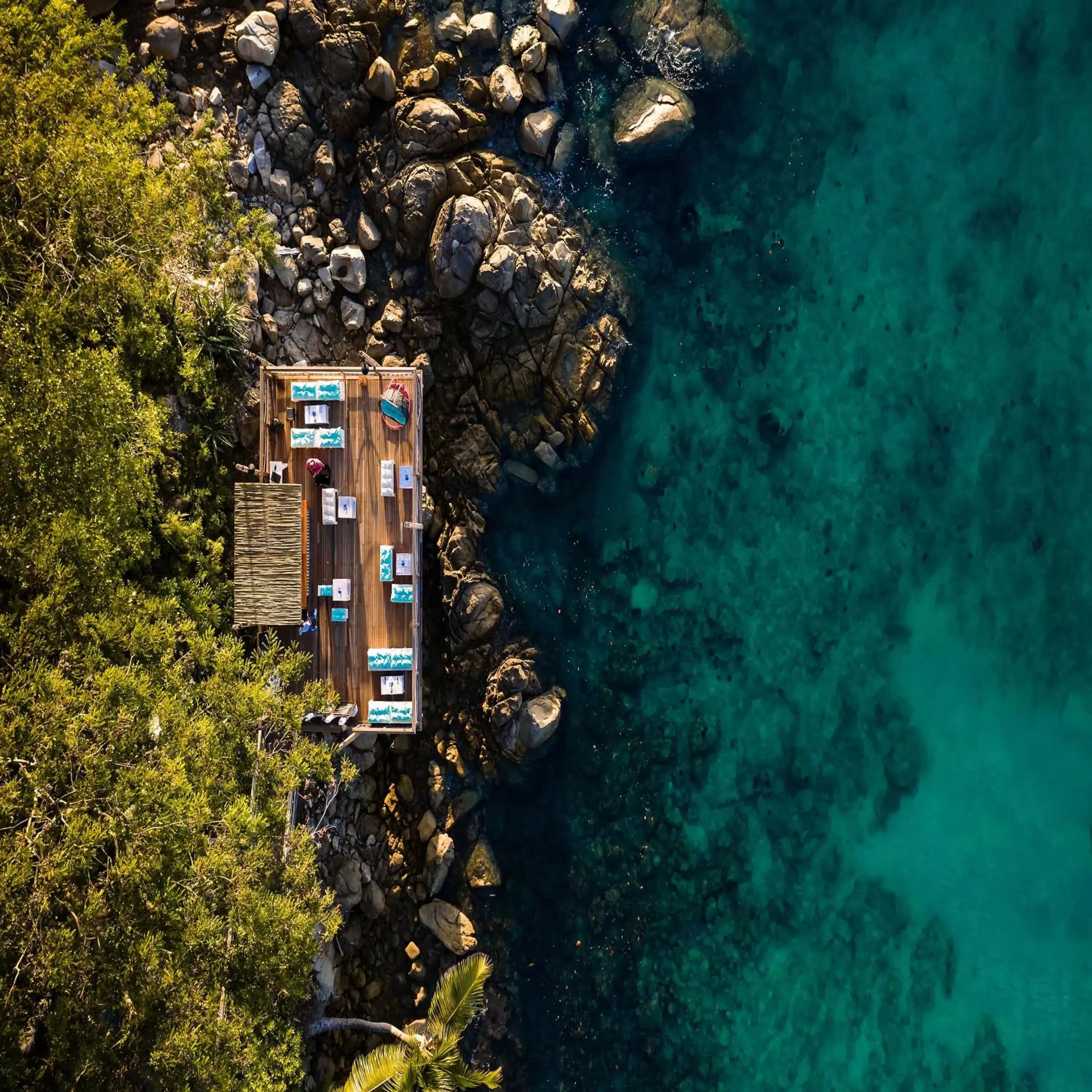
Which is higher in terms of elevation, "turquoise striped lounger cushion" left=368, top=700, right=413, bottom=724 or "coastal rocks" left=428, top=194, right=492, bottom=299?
"coastal rocks" left=428, top=194, right=492, bottom=299

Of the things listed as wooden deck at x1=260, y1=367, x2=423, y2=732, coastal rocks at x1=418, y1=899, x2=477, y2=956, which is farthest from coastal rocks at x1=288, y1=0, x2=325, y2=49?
coastal rocks at x1=418, y1=899, x2=477, y2=956

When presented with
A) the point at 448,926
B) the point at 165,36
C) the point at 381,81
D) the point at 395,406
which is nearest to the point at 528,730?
the point at 448,926

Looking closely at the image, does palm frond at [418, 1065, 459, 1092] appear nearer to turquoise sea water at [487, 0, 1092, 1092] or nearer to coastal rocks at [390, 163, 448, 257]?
turquoise sea water at [487, 0, 1092, 1092]

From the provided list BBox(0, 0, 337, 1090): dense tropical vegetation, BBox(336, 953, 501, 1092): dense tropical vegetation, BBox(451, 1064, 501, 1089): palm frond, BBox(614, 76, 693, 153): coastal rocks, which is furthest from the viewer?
BBox(614, 76, 693, 153): coastal rocks

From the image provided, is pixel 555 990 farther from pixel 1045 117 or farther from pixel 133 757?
pixel 1045 117

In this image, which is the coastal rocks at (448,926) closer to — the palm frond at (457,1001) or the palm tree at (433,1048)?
the palm tree at (433,1048)

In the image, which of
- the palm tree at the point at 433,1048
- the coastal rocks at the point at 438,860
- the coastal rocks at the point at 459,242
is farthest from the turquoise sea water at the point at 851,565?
the palm tree at the point at 433,1048

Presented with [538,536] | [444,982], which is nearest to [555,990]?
[444,982]
